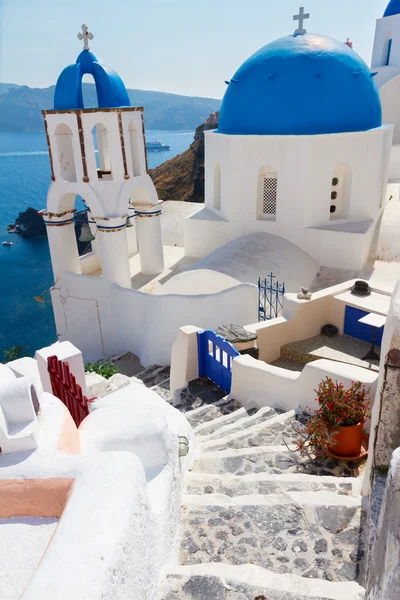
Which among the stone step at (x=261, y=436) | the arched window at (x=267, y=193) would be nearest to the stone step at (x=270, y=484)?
the stone step at (x=261, y=436)

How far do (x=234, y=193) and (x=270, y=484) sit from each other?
980 centimetres

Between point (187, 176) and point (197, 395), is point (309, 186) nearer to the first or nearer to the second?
point (197, 395)

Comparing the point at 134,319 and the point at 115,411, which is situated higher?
the point at 115,411

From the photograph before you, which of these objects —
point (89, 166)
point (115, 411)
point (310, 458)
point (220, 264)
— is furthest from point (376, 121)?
point (115, 411)

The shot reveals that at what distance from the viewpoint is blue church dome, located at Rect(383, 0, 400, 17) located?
1986cm

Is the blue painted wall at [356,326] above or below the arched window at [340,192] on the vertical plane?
below

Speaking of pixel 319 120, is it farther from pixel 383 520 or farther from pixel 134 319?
pixel 383 520

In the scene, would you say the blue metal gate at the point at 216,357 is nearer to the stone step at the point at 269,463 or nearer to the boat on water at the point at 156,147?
the stone step at the point at 269,463

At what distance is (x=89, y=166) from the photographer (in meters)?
11.3

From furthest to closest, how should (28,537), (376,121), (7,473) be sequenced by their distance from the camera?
(376,121) < (7,473) < (28,537)

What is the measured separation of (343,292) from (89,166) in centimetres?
653

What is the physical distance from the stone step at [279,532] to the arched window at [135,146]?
9.33m

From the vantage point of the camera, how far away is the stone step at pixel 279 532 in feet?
12.3

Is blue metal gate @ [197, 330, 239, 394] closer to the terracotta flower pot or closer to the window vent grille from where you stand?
the terracotta flower pot
